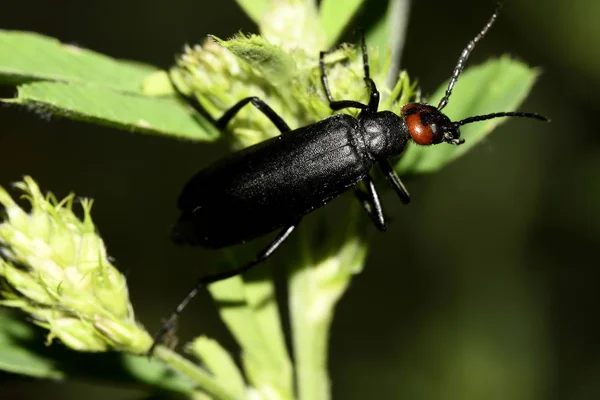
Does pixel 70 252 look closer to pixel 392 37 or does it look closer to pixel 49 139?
pixel 392 37

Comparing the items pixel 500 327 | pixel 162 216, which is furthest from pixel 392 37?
pixel 162 216

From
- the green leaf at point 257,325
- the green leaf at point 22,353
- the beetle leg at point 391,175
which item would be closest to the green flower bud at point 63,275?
the green leaf at point 22,353

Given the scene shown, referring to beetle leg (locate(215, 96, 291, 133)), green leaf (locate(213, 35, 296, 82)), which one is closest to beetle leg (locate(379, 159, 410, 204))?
beetle leg (locate(215, 96, 291, 133))

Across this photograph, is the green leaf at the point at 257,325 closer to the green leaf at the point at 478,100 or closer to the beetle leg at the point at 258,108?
the beetle leg at the point at 258,108

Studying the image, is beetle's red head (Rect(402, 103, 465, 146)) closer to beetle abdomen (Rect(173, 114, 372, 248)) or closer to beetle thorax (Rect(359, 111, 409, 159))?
beetle thorax (Rect(359, 111, 409, 159))

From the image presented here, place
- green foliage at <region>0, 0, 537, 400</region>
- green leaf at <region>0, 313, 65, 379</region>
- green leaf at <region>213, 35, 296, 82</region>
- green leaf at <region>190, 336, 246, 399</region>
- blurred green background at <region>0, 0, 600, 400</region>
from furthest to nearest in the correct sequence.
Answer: blurred green background at <region>0, 0, 600, 400</region> < green leaf at <region>190, 336, 246, 399</region> < green leaf at <region>0, 313, 65, 379</region> < green foliage at <region>0, 0, 537, 400</region> < green leaf at <region>213, 35, 296, 82</region>

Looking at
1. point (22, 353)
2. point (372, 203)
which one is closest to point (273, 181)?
point (372, 203)

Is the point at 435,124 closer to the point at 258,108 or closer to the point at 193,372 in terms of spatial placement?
the point at 258,108

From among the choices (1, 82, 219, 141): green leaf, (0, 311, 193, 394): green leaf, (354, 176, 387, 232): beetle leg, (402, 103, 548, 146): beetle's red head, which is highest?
(1, 82, 219, 141): green leaf
